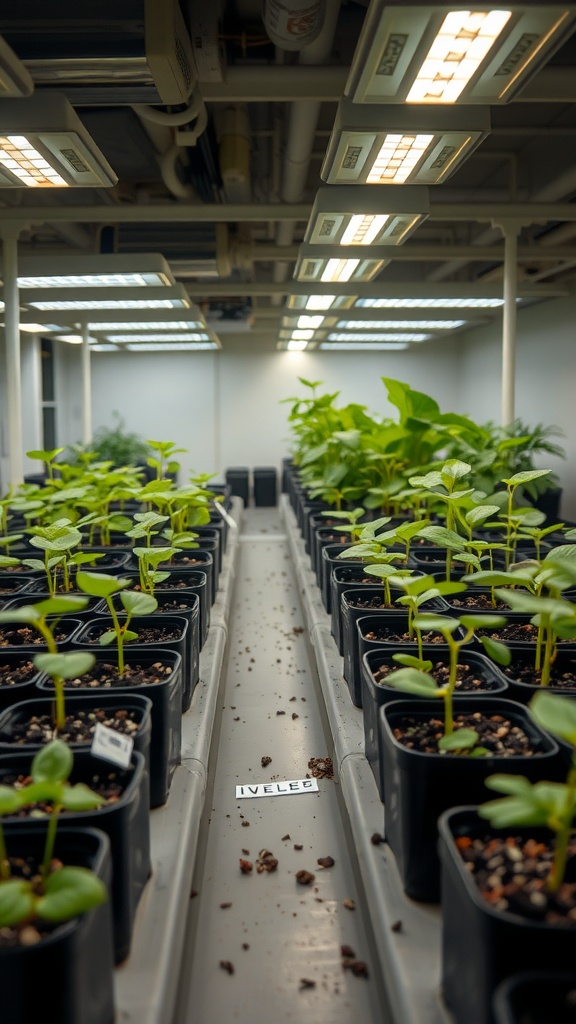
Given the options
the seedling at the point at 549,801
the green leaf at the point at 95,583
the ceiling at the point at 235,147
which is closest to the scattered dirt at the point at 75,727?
the green leaf at the point at 95,583

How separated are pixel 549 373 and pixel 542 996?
6224 millimetres

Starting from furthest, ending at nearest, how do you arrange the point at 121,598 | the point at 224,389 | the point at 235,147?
1. the point at 224,389
2. the point at 235,147
3. the point at 121,598

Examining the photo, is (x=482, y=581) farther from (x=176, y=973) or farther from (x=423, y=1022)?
(x=176, y=973)

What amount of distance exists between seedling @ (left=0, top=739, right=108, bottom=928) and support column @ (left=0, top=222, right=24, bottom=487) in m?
2.89

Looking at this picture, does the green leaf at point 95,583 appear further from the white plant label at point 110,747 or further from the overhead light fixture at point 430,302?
the overhead light fixture at point 430,302

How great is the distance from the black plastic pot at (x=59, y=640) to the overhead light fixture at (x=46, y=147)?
1.28 meters

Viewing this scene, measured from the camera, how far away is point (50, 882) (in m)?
0.78

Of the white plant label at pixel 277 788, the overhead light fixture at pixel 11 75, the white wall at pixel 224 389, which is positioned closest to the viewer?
the overhead light fixture at pixel 11 75

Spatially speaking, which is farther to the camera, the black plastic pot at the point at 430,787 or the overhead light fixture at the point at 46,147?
the overhead light fixture at the point at 46,147

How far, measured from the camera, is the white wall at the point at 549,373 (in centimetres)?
592

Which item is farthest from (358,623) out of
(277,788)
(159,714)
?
(159,714)

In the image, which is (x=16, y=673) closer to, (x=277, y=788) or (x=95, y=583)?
(x=95, y=583)

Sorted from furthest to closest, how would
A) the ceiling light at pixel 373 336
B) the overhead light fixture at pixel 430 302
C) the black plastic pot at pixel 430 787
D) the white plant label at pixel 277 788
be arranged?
the ceiling light at pixel 373 336
the overhead light fixture at pixel 430 302
the white plant label at pixel 277 788
the black plastic pot at pixel 430 787

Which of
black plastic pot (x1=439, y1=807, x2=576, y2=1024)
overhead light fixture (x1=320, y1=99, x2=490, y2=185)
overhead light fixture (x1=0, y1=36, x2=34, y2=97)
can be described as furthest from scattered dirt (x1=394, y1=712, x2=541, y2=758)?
overhead light fixture (x1=0, y1=36, x2=34, y2=97)
